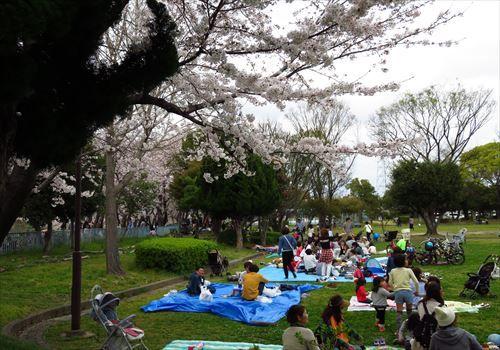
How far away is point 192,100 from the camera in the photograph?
8375mm

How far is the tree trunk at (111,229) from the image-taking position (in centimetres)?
1425

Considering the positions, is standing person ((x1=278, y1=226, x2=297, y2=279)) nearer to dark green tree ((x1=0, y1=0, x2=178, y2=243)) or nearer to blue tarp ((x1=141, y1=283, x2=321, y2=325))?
blue tarp ((x1=141, y1=283, x2=321, y2=325))

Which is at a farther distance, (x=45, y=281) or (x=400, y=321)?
(x=45, y=281)

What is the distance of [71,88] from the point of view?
535 cm

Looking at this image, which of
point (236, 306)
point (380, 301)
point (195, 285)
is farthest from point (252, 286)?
point (380, 301)

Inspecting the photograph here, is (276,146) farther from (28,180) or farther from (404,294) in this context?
(28,180)

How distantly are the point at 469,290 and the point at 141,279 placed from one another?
29.1 ft

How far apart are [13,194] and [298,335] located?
3565mm

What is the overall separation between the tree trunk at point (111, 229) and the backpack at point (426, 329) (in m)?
10.3

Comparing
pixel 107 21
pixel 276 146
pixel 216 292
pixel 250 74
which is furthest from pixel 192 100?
pixel 216 292

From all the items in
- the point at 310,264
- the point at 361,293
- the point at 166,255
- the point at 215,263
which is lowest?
the point at 361,293

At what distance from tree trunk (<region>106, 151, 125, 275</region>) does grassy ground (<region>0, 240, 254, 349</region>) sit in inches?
12.6

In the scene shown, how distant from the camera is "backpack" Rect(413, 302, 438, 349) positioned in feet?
19.0

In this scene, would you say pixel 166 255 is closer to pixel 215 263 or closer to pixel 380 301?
pixel 215 263
